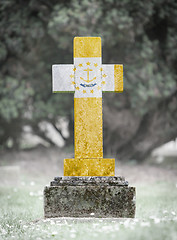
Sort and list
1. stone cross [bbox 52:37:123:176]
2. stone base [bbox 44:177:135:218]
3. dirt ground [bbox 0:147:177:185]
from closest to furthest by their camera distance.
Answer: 1. stone base [bbox 44:177:135:218]
2. stone cross [bbox 52:37:123:176]
3. dirt ground [bbox 0:147:177:185]

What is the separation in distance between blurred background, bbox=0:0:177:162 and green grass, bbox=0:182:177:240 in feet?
12.9

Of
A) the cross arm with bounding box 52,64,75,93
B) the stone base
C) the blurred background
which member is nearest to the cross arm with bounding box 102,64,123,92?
the cross arm with bounding box 52,64,75,93

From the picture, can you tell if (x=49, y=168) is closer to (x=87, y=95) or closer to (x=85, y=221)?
(x=87, y=95)

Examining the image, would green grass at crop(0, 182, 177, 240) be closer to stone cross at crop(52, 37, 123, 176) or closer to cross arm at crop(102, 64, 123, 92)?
stone cross at crop(52, 37, 123, 176)

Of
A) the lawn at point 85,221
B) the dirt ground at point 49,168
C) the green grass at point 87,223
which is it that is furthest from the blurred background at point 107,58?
the green grass at point 87,223

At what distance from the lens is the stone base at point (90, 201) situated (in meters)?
4.45

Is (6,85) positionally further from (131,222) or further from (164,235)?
(164,235)

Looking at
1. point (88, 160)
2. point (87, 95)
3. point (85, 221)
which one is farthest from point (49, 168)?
point (85, 221)

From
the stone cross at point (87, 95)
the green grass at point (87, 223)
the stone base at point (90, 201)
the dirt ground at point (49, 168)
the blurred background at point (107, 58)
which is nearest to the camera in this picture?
the green grass at point (87, 223)

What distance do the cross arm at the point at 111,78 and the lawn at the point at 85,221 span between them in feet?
6.04

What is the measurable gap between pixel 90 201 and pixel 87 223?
354 mm

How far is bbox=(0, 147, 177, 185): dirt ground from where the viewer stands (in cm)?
957

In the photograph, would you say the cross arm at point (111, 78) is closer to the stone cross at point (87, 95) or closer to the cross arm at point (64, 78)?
the stone cross at point (87, 95)

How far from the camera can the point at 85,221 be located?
425 centimetres
